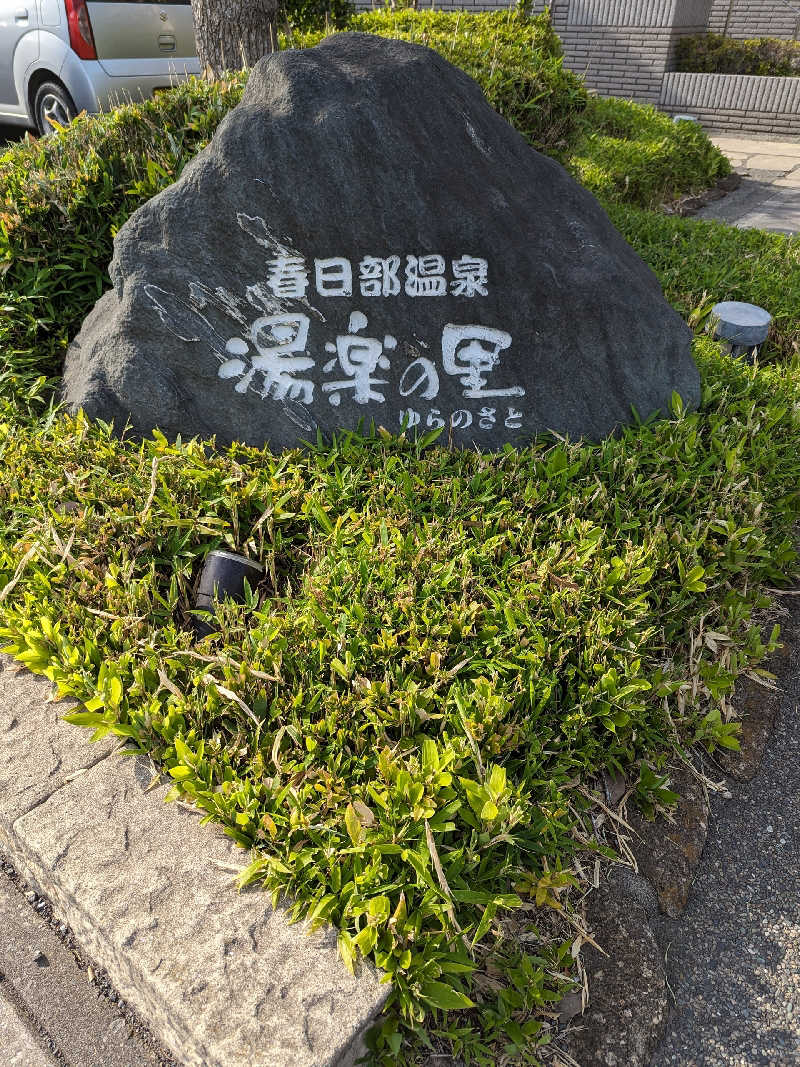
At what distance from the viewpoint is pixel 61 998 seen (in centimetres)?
190

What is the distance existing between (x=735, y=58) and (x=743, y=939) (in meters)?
11.1

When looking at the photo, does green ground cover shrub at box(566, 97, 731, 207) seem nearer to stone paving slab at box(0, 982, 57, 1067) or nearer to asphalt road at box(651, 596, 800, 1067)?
asphalt road at box(651, 596, 800, 1067)

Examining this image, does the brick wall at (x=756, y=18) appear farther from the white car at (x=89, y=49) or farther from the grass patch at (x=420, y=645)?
the grass patch at (x=420, y=645)

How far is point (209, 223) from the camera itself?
2.90 metres

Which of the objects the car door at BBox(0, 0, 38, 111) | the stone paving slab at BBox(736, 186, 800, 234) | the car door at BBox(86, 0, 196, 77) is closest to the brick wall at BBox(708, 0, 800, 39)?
the stone paving slab at BBox(736, 186, 800, 234)

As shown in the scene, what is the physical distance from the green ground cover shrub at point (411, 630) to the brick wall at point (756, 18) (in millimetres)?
11212

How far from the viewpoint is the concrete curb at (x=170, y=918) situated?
5.35 ft

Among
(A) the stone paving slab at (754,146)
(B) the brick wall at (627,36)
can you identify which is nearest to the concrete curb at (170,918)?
(A) the stone paving slab at (754,146)

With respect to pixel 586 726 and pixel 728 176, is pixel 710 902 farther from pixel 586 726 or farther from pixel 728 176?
pixel 728 176

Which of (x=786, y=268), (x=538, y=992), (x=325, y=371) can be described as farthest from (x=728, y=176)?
(x=538, y=992)

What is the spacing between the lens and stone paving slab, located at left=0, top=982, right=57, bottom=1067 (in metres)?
1.79

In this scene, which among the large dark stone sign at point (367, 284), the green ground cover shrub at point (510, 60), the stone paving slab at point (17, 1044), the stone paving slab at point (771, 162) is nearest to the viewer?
the stone paving slab at point (17, 1044)

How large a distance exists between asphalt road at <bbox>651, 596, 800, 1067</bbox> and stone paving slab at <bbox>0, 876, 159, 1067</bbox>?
1.23m

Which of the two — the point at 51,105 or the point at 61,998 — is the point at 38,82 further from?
the point at 61,998
